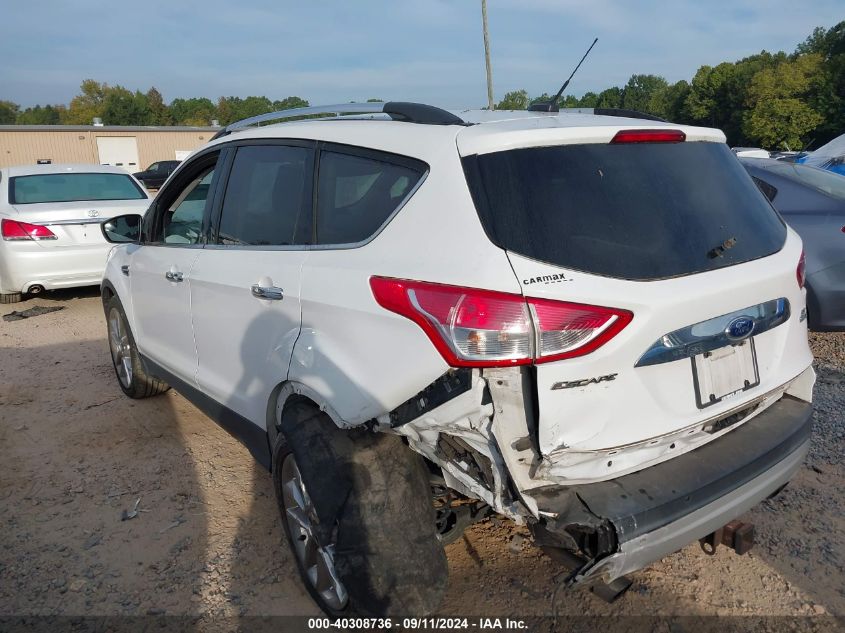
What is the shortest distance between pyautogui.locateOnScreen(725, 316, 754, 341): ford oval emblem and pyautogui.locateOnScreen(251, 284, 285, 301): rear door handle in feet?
5.45

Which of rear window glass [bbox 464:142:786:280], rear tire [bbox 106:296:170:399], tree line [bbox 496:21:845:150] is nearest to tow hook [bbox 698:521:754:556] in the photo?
rear window glass [bbox 464:142:786:280]

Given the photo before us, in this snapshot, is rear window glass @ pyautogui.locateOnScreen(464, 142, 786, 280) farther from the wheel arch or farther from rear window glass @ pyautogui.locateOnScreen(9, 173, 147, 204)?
rear window glass @ pyautogui.locateOnScreen(9, 173, 147, 204)

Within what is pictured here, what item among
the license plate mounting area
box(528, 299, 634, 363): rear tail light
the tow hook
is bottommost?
the tow hook

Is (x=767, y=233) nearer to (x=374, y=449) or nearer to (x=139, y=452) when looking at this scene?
(x=374, y=449)

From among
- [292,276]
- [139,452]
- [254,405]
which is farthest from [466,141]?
[139,452]

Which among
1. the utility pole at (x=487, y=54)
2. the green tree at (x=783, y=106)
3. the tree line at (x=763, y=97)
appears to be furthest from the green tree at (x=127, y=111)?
the utility pole at (x=487, y=54)

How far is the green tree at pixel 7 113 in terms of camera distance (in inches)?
3958

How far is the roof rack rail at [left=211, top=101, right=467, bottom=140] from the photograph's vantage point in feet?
8.02

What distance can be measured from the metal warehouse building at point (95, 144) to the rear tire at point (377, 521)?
39.0 m

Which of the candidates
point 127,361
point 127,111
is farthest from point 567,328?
point 127,111

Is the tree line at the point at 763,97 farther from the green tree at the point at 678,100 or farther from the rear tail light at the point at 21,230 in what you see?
the rear tail light at the point at 21,230

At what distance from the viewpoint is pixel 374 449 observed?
2.40m

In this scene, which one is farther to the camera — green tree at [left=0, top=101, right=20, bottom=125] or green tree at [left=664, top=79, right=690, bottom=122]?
green tree at [left=0, top=101, right=20, bottom=125]

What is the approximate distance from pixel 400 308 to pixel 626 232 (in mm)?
778
